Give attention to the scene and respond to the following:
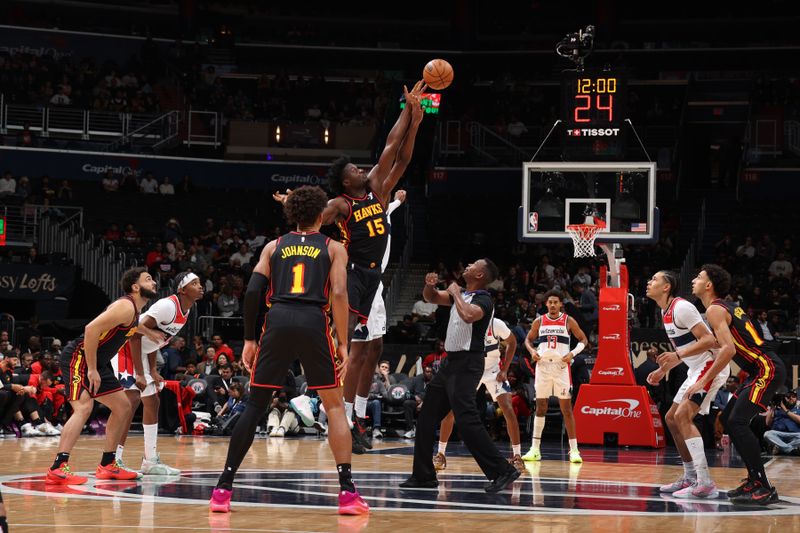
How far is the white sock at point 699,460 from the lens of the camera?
32.7ft

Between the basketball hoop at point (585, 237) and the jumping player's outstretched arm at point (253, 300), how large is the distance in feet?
33.3

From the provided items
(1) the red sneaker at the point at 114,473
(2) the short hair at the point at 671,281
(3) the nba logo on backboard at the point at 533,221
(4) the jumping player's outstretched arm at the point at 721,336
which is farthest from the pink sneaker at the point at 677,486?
(3) the nba logo on backboard at the point at 533,221

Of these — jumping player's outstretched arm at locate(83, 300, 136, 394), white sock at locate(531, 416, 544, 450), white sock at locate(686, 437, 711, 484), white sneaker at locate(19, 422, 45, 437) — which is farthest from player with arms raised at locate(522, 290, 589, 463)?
white sneaker at locate(19, 422, 45, 437)

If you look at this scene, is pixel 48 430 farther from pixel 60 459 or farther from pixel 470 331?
pixel 470 331

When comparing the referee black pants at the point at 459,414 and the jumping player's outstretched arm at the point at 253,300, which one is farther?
the referee black pants at the point at 459,414

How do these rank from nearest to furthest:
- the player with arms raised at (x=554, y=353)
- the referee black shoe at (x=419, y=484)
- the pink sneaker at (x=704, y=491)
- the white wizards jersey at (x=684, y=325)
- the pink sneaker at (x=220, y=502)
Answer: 1. the pink sneaker at (x=220, y=502)
2. the referee black shoe at (x=419, y=484)
3. the pink sneaker at (x=704, y=491)
4. the white wizards jersey at (x=684, y=325)
5. the player with arms raised at (x=554, y=353)

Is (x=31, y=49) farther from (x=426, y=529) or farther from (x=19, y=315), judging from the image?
(x=426, y=529)

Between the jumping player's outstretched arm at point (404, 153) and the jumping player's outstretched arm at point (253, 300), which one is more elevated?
the jumping player's outstretched arm at point (404, 153)

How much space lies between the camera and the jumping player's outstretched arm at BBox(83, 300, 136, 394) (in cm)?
964

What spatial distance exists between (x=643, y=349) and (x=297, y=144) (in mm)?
13350

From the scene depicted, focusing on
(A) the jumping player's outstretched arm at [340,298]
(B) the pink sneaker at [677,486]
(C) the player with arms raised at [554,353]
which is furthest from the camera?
(C) the player with arms raised at [554,353]

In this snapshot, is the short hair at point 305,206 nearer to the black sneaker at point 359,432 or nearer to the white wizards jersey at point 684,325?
the black sneaker at point 359,432

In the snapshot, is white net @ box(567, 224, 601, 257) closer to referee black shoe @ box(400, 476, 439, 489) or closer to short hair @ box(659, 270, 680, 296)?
short hair @ box(659, 270, 680, 296)

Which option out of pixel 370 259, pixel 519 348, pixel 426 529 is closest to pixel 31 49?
pixel 519 348
